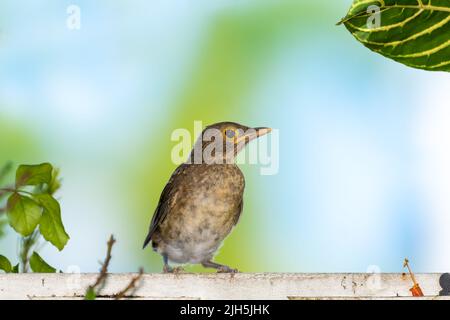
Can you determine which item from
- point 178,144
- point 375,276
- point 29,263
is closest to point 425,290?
point 375,276

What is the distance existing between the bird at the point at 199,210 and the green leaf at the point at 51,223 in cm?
79

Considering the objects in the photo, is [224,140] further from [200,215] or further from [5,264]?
[5,264]

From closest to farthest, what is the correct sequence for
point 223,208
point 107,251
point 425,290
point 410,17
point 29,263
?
1. point 107,251
2. point 410,17
3. point 425,290
4. point 29,263
5. point 223,208

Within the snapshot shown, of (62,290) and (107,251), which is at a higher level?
(107,251)

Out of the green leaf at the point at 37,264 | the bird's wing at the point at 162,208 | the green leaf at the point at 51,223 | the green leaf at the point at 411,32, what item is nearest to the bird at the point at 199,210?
the bird's wing at the point at 162,208

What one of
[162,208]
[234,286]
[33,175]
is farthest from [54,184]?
[162,208]

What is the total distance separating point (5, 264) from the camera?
1.48m

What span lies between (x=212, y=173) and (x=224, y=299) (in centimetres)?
101

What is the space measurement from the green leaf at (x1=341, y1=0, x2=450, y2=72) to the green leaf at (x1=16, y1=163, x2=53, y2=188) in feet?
2.13

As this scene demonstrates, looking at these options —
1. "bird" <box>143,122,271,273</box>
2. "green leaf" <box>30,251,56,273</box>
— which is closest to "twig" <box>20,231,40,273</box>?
"green leaf" <box>30,251,56,273</box>

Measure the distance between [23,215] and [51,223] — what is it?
0.06 metres
